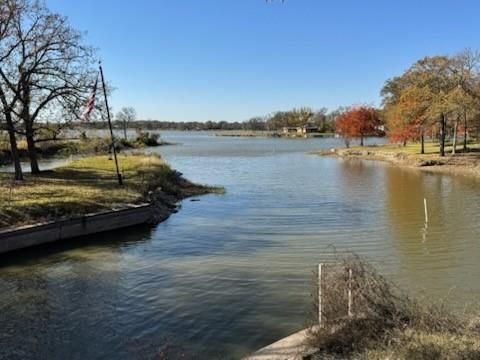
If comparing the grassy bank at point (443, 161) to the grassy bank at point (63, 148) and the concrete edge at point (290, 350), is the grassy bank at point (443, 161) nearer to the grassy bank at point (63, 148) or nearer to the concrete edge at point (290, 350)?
the grassy bank at point (63, 148)

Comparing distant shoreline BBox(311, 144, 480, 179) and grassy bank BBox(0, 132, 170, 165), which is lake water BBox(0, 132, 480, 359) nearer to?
distant shoreline BBox(311, 144, 480, 179)

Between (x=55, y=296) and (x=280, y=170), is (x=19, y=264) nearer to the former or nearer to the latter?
(x=55, y=296)

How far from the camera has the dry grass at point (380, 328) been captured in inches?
235

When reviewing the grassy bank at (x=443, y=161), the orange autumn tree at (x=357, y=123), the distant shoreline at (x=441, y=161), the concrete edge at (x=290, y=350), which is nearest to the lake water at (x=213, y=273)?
the concrete edge at (x=290, y=350)

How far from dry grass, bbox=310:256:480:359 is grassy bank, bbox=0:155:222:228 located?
43.7ft

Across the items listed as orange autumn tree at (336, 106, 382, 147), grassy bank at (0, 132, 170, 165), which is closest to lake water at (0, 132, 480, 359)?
grassy bank at (0, 132, 170, 165)

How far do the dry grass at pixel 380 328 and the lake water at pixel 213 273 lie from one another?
2266 millimetres

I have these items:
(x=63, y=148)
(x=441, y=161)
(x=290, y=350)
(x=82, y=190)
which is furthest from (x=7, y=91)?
(x=63, y=148)

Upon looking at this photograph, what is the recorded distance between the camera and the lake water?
941 centimetres

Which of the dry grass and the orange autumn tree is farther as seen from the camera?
the orange autumn tree

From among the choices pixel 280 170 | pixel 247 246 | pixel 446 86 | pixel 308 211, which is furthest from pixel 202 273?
pixel 446 86

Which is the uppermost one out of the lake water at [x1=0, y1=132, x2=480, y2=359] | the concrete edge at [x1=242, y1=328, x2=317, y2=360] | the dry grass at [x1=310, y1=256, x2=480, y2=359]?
the dry grass at [x1=310, y1=256, x2=480, y2=359]

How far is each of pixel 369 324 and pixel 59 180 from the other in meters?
22.1

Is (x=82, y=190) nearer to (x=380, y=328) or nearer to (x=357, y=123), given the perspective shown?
(x=380, y=328)
